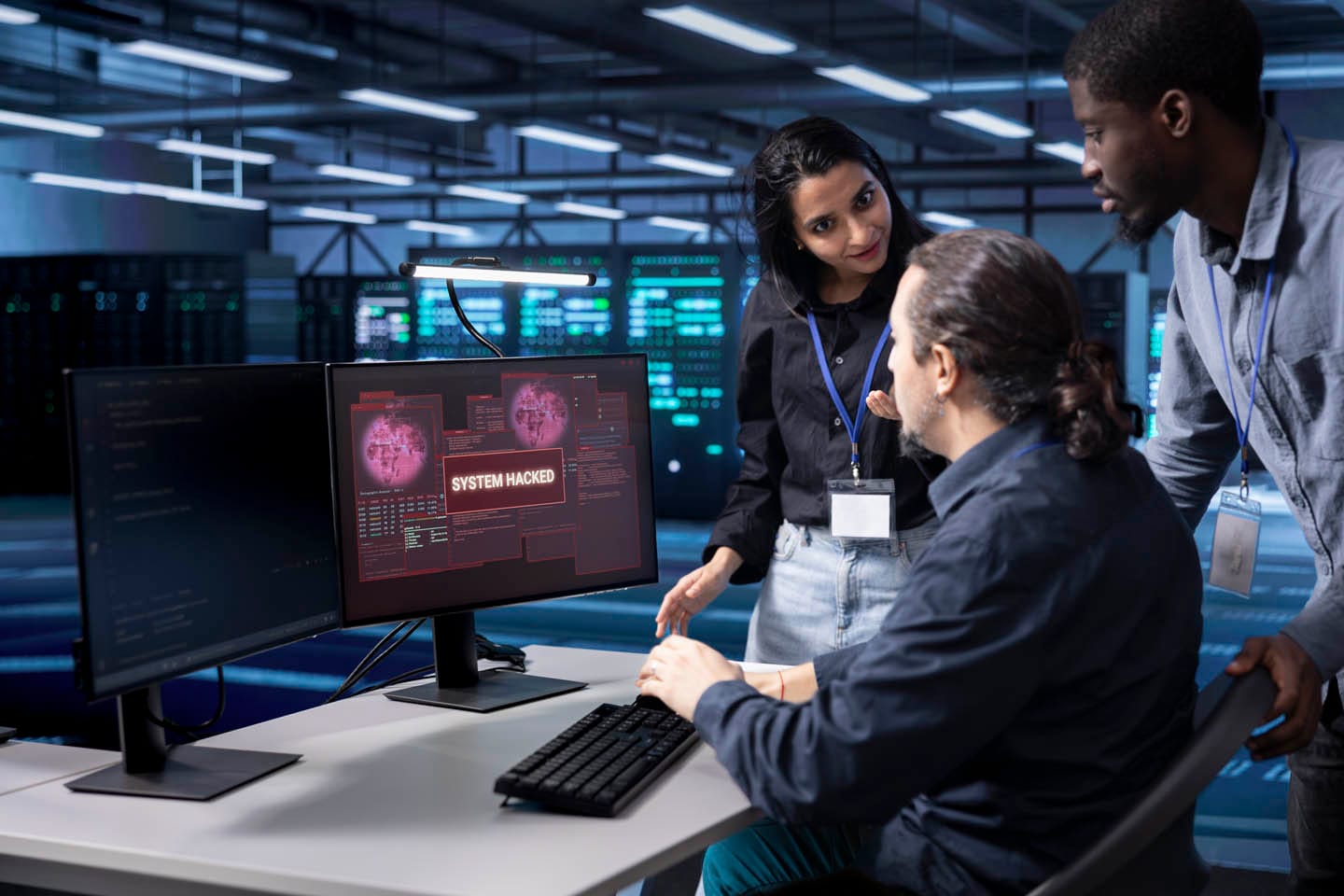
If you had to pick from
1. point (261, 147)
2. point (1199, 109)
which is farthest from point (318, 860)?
point (261, 147)

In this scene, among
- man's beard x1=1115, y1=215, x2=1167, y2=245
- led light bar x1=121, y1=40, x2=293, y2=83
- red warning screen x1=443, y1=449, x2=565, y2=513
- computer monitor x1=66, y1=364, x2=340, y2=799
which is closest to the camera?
computer monitor x1=66, y1=364, x2=340, y2=799

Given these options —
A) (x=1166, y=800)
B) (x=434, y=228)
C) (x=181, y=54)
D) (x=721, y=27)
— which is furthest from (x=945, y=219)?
(x=1166, y=800)

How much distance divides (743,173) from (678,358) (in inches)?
292

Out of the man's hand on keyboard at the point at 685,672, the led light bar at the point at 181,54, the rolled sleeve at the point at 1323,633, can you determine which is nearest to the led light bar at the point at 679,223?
the led light bar at the point at 181,54

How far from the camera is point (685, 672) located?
1.52 metres

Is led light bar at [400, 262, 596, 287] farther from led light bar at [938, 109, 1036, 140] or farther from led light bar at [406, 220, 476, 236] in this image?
led light bar at [406, 220, 476, 236]

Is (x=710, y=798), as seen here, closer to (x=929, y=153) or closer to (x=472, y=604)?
(x=472, y=604)

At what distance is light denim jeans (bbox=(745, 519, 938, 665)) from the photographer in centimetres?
208

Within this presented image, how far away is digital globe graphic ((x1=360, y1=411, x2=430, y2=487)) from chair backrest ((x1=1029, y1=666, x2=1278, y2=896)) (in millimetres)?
1049

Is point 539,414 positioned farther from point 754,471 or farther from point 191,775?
point 191,775

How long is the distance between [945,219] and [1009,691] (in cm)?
1542

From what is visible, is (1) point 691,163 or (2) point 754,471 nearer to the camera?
(2) point 754,471

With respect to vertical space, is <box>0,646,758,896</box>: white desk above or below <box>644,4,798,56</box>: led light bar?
below

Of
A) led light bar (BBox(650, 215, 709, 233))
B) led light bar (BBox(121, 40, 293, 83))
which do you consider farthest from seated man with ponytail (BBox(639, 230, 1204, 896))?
led light bar (BBox(650, 215, 709, 233))
